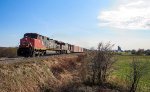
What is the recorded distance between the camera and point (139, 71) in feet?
134

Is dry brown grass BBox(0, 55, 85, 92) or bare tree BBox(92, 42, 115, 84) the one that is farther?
bare tree BBox(92, 42, 115, 84)

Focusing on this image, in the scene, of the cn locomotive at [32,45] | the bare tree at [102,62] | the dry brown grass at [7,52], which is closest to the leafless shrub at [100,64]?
the bare tree at [102,62]

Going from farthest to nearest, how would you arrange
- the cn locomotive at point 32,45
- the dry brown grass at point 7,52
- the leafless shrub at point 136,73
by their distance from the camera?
the dry brown grass at point 7,52, the cn locomotive at point 32,45, the leafless shrub at point 136,73

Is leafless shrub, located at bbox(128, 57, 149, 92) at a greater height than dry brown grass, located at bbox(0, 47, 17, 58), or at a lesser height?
lesser

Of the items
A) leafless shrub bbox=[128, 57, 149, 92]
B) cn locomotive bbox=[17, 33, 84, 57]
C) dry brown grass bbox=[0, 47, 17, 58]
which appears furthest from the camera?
dry brown grass bbox=[0, 47, 17, 58]

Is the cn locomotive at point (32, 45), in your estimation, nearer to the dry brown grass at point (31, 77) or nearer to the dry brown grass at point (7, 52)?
the dry brown grass at point (31, 77)

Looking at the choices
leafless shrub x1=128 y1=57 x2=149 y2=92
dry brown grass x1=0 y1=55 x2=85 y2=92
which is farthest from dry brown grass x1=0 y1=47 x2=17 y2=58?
leafless shrub x1=128 y1=57 x2=149 y2=92

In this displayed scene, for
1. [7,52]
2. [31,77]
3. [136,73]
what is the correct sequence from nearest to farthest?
1. [31,77]
2. [136,73]
3. [7,52]

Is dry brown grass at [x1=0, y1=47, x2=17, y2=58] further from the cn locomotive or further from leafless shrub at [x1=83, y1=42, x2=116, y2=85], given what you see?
leafless shrub at [x1=83, y1=42, x2=116, y2=85]

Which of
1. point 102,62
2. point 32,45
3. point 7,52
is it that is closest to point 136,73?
point 102,62

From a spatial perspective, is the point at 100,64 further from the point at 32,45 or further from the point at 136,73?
the point at 32,45

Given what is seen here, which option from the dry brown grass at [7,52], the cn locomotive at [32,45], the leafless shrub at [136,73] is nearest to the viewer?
the leafless shrub at [136,73]

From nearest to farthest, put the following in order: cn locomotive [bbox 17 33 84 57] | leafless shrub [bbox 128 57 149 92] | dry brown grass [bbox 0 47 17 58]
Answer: leafless shrub [bbox 128 57 149 92] < cn locomotive [bbox 17 33 84 57] < dry brown grass [bbox 0 47 17 58]

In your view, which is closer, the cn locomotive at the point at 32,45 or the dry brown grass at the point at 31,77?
the dry brown grass at the point at 31,77
